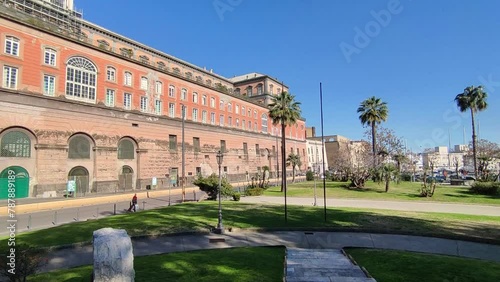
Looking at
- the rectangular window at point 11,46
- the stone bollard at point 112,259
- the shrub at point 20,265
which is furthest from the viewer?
the rectangular window at point 11,46

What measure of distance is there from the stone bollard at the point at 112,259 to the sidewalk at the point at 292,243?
214 inches

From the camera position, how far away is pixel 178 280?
756cm

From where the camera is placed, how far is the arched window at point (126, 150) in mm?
41719

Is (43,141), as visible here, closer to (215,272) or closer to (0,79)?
(0,79)

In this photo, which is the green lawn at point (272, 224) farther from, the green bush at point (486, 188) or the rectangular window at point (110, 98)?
the rectangular window at point (110, 98)

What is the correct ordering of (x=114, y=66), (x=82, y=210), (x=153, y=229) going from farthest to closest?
(x=114, y=66), (x=82, y=210), (x=153, y=229)

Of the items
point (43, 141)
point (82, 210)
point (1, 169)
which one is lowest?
point (82, 210)

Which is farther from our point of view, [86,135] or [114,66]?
[114,66]

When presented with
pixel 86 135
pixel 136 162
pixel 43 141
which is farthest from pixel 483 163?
pixel 43 141

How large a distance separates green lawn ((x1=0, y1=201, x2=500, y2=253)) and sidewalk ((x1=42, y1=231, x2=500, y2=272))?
25.0 inches

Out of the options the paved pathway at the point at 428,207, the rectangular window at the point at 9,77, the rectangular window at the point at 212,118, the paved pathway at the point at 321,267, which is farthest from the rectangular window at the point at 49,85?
the paved pathway at the point at 321,267

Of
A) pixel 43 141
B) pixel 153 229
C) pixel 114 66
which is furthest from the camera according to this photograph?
pixel 114 66

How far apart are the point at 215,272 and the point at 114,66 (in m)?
42.0

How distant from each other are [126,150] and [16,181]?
1413 cm
